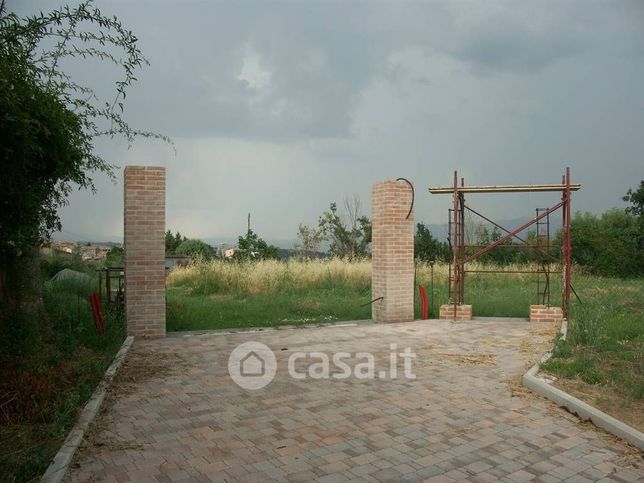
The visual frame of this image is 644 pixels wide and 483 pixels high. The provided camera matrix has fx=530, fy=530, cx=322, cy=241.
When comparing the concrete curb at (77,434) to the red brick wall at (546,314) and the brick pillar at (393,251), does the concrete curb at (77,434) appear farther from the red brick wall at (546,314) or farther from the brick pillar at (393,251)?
the red brick wall at (546,314)

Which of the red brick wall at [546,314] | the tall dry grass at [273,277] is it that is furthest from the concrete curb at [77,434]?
the tall dry grass at [273,277]

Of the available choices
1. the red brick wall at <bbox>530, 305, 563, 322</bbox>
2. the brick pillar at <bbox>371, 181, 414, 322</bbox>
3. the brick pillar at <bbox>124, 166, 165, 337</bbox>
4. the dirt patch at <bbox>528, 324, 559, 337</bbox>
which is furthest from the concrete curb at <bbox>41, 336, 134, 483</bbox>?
the red brick wall at <bbox>530, 305, 563, 322</bbox>

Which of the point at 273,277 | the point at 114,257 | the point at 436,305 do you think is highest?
the point at 114,257

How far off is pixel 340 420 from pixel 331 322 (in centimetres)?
562

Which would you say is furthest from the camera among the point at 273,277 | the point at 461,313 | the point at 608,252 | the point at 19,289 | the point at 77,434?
the point at 608,252

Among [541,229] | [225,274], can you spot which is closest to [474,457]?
[541,229]

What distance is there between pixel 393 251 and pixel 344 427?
585 cm

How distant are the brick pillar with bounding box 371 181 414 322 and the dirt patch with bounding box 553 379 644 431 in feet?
15.1

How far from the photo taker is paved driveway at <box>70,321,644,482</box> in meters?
3.59

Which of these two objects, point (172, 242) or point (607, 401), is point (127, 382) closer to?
point (607, 401)

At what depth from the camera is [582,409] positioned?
4.66 metres

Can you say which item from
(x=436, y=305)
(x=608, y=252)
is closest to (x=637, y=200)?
(x=608, y=252)

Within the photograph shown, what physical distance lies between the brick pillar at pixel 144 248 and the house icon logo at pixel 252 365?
1664 millimetres

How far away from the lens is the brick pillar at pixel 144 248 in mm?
8242
